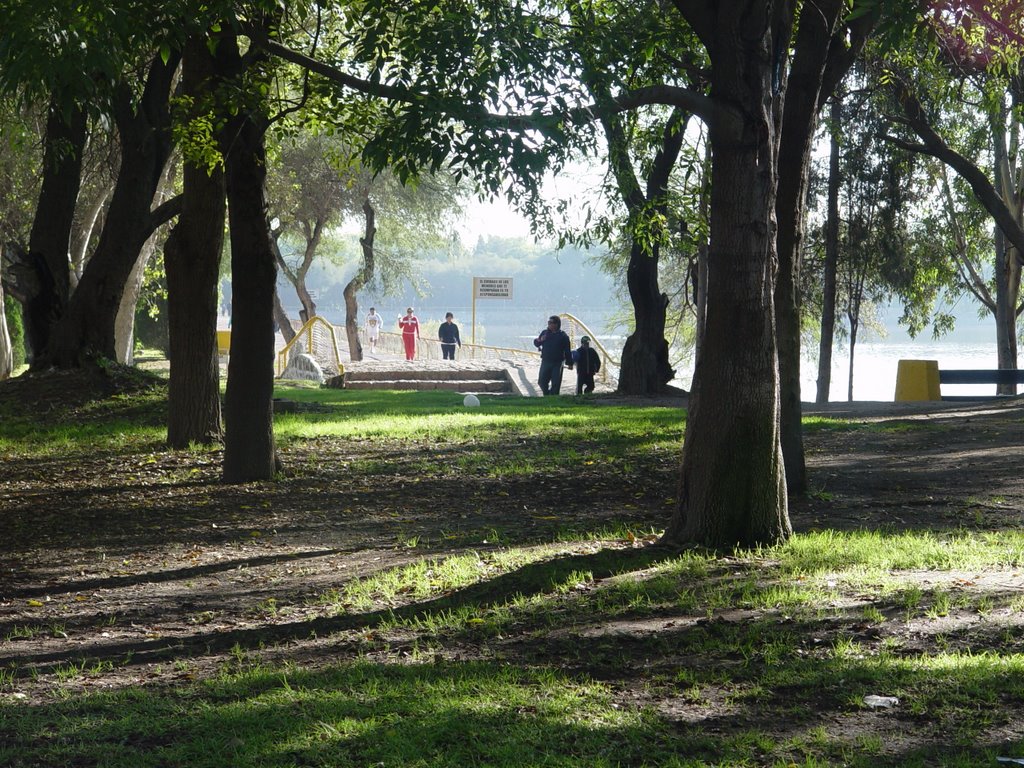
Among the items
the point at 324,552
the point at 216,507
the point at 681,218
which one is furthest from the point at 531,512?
the point at 681,218

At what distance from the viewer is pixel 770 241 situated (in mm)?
6973

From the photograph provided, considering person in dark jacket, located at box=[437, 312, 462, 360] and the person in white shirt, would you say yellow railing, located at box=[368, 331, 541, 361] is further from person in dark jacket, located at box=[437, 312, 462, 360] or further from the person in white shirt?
the person in white shirt

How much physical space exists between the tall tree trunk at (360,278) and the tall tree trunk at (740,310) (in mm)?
32856

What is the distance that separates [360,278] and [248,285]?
31106mm

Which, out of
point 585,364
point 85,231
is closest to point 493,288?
point 585,364

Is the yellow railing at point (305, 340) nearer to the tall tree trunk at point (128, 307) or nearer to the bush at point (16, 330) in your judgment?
the bush at point (16, 330)

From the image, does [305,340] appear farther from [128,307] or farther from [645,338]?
[645,338]

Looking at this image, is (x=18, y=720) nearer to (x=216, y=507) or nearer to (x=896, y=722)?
(x=896, y=722)

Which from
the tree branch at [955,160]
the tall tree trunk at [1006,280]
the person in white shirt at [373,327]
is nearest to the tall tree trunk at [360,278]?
the person in white shirt at [373,327]

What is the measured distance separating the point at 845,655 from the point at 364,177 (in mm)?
34991

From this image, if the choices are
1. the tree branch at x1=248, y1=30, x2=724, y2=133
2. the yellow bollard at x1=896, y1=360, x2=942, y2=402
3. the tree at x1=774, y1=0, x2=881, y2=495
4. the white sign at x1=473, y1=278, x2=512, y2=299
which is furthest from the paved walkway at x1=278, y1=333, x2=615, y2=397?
the tree branch at x1=248, y1=30, x2=724, y2=133

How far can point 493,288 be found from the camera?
41625mm

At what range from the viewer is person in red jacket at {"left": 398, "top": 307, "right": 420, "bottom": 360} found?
118 feet

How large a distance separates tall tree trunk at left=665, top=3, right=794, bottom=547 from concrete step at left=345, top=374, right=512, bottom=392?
20054 millimetres
